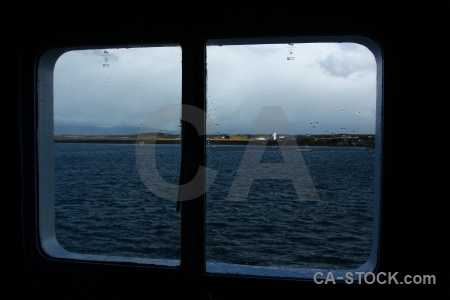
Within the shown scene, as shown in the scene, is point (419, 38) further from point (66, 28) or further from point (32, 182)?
point (32, 182)

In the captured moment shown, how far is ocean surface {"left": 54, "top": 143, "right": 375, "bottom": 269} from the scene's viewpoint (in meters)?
13.4

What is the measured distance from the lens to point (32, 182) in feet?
4.94

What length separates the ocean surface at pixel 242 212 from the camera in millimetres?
13430

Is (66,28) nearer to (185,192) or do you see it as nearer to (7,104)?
(7,104)

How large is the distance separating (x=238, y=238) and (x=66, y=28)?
16.5m

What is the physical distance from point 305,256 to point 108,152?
48.5m

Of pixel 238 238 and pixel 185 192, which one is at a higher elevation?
pixel 185 192

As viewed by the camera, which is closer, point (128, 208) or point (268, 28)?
point (268, 28)

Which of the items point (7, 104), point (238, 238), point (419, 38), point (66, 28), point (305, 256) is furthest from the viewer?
point (238, 238)

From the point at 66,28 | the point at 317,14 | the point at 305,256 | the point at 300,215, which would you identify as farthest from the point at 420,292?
the point at 300,215

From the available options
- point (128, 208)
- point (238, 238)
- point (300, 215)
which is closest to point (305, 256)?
point (238, 238)

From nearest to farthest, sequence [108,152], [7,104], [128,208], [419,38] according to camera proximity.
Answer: [419,38] < [7,104] < [128,208] < [108,152]

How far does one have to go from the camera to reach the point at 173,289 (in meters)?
1.37

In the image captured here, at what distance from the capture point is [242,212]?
2328 cm
